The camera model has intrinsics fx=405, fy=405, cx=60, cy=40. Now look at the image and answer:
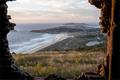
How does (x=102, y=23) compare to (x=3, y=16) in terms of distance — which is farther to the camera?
(x=102, y=23)

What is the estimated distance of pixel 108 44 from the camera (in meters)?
6.93

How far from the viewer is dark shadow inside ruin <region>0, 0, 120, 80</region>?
6.37 meters

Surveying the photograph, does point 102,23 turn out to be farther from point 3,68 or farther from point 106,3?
point 3,68

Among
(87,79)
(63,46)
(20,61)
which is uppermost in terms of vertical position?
(87,79)

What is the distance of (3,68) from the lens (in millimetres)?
6895

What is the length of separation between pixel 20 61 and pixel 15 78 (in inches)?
797

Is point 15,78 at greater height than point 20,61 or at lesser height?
greater

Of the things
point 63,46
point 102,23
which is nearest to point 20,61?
point 102,23

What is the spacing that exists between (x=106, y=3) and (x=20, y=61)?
66.4ft

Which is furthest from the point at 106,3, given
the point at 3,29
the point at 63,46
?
the point at 63,46

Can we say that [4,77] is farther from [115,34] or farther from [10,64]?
[115,34]

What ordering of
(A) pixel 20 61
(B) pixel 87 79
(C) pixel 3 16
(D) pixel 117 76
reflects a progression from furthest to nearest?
1. (A) pixel 20 61
2. (B) pixel 87 79
3. (C) pixel 3 16
4. (D) pixel 117 76

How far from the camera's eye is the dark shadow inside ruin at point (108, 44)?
20.9ft

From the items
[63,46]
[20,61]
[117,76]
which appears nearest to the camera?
[117,76]
